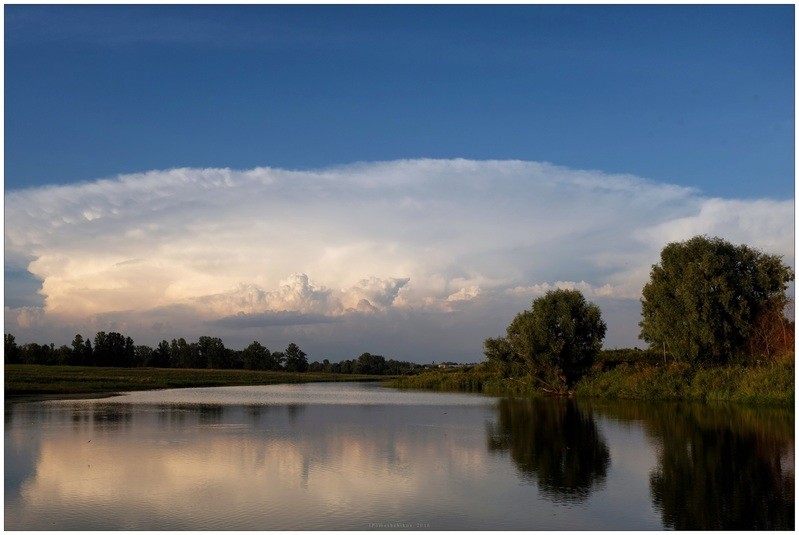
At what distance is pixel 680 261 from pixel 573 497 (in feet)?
134

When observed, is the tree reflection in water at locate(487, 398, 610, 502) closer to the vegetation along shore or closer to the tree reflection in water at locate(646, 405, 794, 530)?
the tree reflection in water at locate(646, 405, 794, 530)

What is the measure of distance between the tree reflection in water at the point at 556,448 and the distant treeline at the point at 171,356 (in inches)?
4707

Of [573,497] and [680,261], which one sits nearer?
[573,497]

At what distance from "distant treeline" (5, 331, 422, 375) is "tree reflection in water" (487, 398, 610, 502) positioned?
119565 mm

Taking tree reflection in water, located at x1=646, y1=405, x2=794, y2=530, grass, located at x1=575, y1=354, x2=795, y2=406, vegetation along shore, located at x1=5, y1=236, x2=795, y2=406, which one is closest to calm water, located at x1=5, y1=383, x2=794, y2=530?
tree reflection in water, located at x1=646, y1=405, x2=794, y2=530

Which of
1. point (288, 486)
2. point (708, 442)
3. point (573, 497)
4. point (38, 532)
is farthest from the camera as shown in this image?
point (708, 442)

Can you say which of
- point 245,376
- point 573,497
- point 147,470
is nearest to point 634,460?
point 573,497

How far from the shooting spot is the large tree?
5184 cm

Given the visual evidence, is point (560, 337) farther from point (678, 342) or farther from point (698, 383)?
point (698, 383)

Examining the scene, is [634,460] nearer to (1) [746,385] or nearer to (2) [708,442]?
(2) [708,442]

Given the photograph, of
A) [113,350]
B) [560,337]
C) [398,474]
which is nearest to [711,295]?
[560,337]

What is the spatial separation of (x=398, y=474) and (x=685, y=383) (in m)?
37.3

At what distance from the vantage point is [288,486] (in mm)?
18484

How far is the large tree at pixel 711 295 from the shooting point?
51.8 meters
